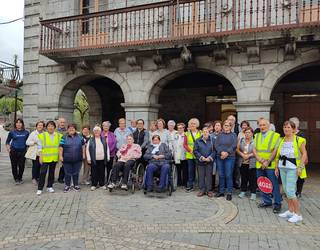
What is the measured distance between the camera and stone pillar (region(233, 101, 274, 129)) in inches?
335

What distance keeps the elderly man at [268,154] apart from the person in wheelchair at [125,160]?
2.62 meters

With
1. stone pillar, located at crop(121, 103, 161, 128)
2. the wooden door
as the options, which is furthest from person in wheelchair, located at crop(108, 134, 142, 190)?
the wooden door

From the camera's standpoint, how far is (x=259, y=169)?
19.7 ft

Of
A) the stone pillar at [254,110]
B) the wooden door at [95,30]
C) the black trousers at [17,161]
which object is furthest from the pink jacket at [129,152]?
the wooden door at [95,30]

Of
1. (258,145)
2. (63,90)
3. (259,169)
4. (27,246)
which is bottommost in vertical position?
(27,246)

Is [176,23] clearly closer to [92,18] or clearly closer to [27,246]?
[92,18]

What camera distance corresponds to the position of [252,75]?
28.4 ft

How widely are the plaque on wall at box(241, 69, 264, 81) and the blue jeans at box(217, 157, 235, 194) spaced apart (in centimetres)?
286

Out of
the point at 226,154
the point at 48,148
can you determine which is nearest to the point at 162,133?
the point at 226,154

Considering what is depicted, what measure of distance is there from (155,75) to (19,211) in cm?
543

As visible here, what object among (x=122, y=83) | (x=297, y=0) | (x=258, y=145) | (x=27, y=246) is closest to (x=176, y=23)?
(x=122, y=83)

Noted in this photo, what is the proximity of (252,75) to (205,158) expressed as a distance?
9.96ft

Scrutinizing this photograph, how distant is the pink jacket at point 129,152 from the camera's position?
23.9ft

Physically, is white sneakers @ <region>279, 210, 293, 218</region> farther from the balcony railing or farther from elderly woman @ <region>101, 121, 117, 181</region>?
the balcony railing
